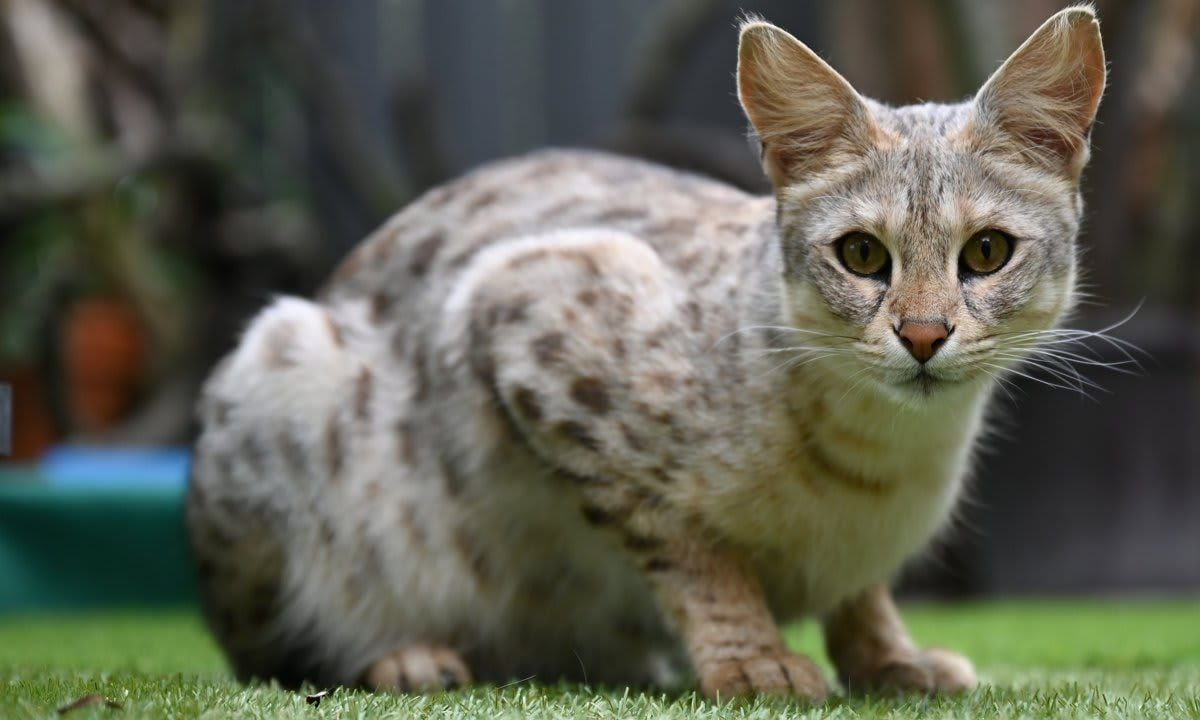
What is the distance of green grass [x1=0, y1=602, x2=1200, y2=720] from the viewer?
1.87 metres

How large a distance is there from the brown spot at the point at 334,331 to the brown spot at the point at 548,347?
22.5 inches

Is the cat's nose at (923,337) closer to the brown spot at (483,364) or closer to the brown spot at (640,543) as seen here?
the brown spot at (640,543)

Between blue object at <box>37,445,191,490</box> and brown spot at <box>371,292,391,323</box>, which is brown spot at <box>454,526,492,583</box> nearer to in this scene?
brown spot at <box>371,292,391,323</box>

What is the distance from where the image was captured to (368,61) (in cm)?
777

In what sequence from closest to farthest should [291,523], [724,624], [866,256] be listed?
[866,256]
[724,624]
[291,523]

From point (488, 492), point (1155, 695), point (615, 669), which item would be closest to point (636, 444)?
point (488, 492)

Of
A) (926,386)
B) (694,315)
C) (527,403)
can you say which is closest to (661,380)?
(694,315)

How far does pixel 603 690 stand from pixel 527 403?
54cm

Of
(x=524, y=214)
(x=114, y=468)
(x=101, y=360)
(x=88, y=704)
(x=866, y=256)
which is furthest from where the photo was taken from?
(x=101, y=360)

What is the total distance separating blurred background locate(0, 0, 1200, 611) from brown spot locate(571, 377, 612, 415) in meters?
2.52

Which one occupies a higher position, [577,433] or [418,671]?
[577,433]

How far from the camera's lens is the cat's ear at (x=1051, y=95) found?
214 centimetres

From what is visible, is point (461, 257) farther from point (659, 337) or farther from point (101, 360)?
point (101, 360)

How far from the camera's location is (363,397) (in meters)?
2.79
